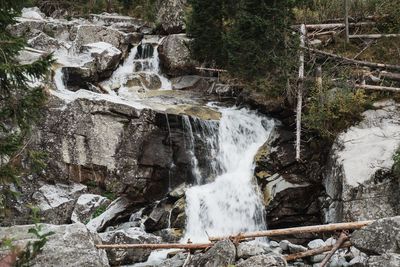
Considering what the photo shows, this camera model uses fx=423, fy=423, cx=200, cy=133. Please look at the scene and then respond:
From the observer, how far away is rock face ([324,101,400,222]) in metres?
12.0

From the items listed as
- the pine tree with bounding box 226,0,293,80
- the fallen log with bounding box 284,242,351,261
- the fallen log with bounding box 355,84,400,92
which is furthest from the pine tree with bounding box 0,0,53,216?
the fallen log with bounding box 355,84,400,92

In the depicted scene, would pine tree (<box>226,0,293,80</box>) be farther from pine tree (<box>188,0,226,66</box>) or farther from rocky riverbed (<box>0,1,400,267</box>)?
pine tree (<box>188,0,226,66</box>)

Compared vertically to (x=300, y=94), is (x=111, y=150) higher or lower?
lower

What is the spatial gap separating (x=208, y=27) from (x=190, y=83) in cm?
299

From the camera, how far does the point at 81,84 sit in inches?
795

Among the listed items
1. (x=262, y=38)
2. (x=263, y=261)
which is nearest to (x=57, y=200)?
(x=263, y=261)

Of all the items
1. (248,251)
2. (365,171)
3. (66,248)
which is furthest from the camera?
(365,171)

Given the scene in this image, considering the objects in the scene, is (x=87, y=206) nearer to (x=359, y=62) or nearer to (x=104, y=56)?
(x=104, y=56)

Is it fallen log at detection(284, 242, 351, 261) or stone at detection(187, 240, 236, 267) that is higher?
stone at detection(187, 240, 236, 267)

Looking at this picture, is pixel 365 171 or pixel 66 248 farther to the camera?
pixel 365 171

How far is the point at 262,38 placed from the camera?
16469 mm

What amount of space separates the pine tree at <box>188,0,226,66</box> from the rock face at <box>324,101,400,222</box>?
8.42 metres

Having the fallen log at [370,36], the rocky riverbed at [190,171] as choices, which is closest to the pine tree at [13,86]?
the rocky riverbed at [190,171]

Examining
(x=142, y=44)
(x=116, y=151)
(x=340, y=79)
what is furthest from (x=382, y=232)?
(x=142, y=44)
